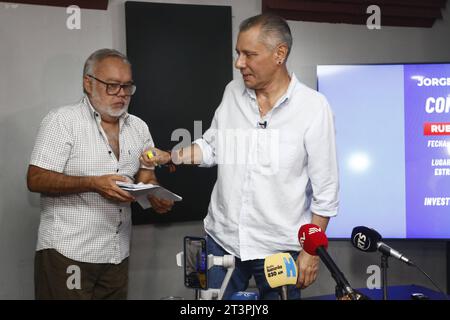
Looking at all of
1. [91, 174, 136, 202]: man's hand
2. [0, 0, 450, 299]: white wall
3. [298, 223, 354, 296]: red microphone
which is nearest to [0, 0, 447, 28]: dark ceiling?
[0, 0, 450, 299]: white wall

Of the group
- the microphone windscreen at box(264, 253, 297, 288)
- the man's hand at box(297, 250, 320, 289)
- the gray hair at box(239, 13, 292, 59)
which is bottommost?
the man's hand at box(297, 250, 320, 289)

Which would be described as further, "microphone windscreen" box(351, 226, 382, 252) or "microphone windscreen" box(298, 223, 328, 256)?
"microphone windscreen" box(351, 226, 382, 252)

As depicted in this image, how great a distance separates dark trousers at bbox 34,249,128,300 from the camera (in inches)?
133

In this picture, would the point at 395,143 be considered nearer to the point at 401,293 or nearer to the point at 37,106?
the point at 401,293

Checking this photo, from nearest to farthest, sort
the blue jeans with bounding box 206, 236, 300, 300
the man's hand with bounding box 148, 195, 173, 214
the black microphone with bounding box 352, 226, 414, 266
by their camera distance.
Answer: the black microphone with bounding box 352, 226, 414, 266 < the blue jeans with bounding box 206, 236, 300, 300 < the man's hand with bounding box 148, 195, 173, 214

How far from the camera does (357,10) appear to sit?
16.2ft

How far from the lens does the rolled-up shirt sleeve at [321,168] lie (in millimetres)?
3055

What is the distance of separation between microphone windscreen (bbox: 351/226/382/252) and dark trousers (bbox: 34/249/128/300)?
4.36 feet

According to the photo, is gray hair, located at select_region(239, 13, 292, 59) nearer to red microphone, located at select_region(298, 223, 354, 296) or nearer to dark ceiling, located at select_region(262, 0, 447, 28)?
red microphone, located at select_region(298, 223, 354, 296)

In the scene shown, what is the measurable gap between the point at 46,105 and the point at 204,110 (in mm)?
1027

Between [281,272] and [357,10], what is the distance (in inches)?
124

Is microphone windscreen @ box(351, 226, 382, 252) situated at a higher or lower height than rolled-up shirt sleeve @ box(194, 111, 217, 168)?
lower

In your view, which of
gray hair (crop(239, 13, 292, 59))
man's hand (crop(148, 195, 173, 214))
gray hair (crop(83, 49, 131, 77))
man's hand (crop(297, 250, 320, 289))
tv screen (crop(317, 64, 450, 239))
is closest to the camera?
man's hand (crop(297, 250, 320, 289))

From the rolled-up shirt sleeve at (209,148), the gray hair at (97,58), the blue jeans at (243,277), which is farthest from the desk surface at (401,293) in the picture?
the gray hair at (97,58)
